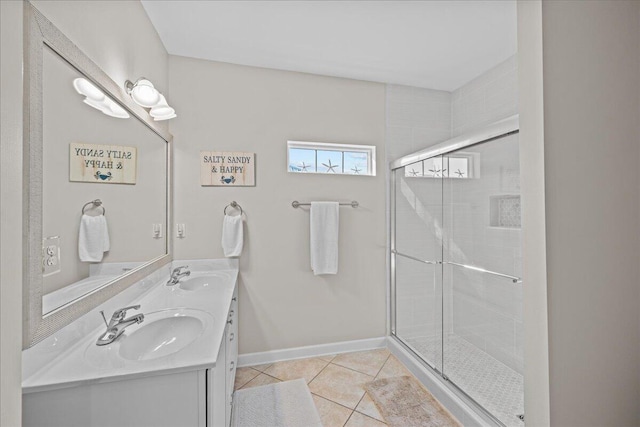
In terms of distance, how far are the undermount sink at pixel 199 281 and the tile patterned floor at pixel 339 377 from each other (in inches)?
31.5

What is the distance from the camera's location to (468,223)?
7.38ft

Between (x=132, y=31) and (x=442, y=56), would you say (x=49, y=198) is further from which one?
(x=442, y=56)

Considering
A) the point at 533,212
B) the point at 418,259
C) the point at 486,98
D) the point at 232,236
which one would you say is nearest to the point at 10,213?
the point at 533,212

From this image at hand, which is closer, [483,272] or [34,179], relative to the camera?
[34,179]

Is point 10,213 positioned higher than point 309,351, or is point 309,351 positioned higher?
point 10,213

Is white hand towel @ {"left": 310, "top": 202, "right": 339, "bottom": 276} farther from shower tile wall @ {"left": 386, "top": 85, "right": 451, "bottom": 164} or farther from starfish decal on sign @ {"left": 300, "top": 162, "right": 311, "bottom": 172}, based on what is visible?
shower tile wall @ {"left": 386, "top": 85, "right": 451, "bottom": 164}

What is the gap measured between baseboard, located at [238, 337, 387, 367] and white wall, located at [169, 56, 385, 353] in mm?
48

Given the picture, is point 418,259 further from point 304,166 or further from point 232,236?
point 232,236

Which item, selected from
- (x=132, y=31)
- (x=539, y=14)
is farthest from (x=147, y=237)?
(x=539, y=14)

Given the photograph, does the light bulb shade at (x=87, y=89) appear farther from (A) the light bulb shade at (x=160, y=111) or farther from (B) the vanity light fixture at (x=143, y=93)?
(A) the light bulb shade at (x=160, y=111)

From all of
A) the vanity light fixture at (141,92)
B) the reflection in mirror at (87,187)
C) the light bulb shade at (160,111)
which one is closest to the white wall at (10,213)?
the reflection in mirror at (87,187)

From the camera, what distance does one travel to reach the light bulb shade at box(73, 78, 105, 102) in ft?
3.74

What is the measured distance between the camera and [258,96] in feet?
8.11

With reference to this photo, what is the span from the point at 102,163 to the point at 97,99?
0.91 feet
